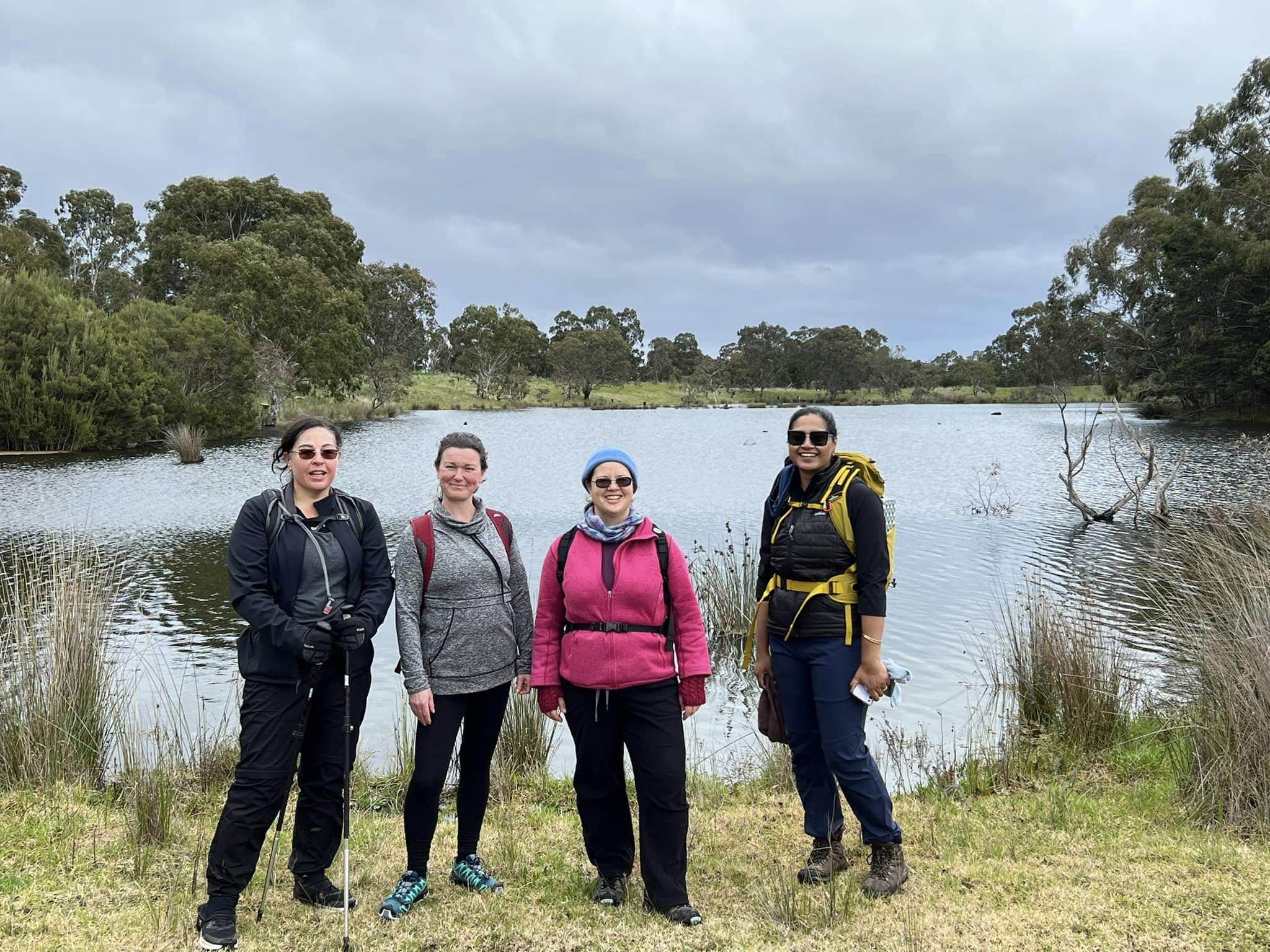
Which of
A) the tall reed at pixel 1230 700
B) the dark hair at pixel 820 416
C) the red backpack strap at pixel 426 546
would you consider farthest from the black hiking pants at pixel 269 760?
the tall reed at pixel 1230 700

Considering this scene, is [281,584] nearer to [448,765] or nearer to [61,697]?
[448,765]

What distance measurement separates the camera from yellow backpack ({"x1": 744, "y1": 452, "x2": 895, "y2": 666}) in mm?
3236

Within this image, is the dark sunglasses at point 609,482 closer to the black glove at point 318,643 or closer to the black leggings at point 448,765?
the black leggings at point 448,765

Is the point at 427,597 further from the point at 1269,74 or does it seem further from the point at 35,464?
the point at 1269,74

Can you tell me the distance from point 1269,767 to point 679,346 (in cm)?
11082

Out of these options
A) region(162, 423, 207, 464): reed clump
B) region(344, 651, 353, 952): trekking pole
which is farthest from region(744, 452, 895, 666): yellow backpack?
region(162, 423, 207, 464): reed clump

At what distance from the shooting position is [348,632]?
10.0ft

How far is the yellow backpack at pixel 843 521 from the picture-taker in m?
3.24

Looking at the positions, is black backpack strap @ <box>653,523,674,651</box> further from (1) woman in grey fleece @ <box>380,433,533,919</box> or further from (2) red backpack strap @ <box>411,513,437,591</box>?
(2) red backpack strap @ <box>411,513,437,591</box>

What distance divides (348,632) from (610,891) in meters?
1.45

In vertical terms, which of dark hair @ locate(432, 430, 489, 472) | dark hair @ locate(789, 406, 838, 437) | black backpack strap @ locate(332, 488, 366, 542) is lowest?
black backpack strap @ locate(332, 488, 366, 542)

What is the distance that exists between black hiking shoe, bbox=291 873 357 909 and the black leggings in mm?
279

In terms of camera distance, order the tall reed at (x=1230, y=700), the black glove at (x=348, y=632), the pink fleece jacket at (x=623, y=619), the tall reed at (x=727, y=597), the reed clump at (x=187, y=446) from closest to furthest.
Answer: the black glove at (x=348, y=632)
the pink fleece jacket at (x=623, y=619)
the tall reed at (x=1230, y=700)
the tall reed at (x=727, y=597)
the reed clump at (x=187, y=446)

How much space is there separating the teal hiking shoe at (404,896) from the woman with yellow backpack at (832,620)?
154 cm
